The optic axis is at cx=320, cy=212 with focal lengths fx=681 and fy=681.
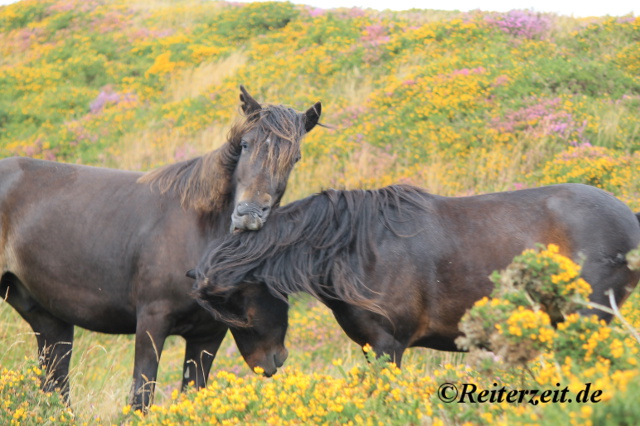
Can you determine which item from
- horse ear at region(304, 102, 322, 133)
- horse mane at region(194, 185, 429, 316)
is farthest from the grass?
horse ear at region(304, 102, 322, 133)

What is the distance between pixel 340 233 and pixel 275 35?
15657 millimetres

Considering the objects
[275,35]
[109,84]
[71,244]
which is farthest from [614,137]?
[109,84]

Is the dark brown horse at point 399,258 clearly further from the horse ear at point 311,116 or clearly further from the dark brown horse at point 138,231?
the horse ear at point 311,116

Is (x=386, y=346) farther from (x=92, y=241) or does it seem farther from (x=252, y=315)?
(x=92, y=241)

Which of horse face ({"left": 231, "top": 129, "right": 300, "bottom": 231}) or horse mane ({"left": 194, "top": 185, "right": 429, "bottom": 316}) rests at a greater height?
horse face ({"left": 231, "top": 129, "right": 300, "bottom": 231})

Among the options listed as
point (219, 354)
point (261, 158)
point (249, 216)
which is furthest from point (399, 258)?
point (219, 354)

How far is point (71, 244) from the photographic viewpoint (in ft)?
15.8

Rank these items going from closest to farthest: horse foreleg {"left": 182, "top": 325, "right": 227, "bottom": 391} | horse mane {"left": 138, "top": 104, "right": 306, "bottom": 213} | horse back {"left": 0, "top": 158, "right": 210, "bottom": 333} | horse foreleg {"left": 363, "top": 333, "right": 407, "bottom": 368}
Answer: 1. horse foreleg {"left": 363, "top": 333, "right": 407, "bottom": 368}
2. horse mane {"left": 138, "top": 104, "right": 306, "bottom": 213}
3. horse back {"left": 0, "top": 158, "right": 210, "bottom": 333}
4. horse foreleg {"left": 182, "top": 325, "right": 227, "bottom": 391}

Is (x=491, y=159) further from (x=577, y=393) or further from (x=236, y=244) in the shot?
(x=577, y=393)

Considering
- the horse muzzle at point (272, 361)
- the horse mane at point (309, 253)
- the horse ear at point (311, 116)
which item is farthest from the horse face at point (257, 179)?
the horse muzzle at point (272, 361)

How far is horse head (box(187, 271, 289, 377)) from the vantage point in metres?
4.09

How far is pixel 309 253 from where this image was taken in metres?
4.16

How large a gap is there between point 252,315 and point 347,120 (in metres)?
8.25

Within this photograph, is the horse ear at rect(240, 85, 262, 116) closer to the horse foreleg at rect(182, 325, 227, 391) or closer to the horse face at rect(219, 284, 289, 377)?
the horse face at rect(219, 284, 289, 377)
